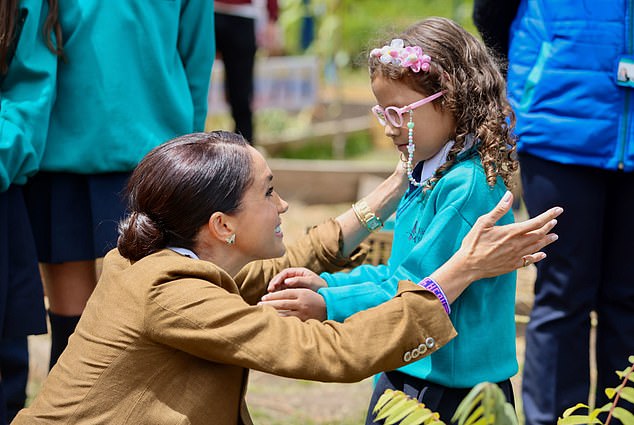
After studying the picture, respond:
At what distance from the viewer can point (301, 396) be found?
12.8 feet

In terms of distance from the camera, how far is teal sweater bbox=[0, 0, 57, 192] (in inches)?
109

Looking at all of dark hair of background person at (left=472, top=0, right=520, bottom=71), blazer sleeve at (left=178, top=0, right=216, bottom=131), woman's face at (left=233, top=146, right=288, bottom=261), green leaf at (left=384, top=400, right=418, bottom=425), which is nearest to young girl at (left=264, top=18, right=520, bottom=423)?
woman's face at (left=233, top=146, right=288, bottom=261)

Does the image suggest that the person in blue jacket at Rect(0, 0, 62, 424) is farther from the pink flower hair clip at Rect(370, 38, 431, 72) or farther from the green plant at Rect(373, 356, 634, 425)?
the green plant at Rect(373, 356, 634, 425)

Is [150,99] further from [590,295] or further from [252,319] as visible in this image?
[590,295]

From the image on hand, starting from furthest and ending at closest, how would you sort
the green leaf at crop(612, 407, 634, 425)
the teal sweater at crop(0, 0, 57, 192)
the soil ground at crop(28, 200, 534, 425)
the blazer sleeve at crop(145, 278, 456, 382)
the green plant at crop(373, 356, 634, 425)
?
the soil ground at crop(28, 200, 534, 425)
the teal sweater at crop(0, 0, 57, 192)
the blazer sleeve at crop(145, 278, 456, 382)
the green leaf at crop(612, 407, 634, 425)
the green plant at crop(373, 356, 634, 425)

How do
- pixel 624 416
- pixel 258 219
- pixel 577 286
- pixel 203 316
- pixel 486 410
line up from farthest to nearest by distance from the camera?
1. pixel 577 286
2. pixel 258 219
3. pixel 203 316
4. pixel 624 416
5. pixel 486 410

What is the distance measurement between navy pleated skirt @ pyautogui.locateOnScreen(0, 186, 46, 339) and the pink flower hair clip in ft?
4.02

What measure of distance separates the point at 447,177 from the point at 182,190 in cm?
62

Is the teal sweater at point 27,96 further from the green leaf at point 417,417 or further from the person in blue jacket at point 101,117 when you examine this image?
the green leaf at point 417,417

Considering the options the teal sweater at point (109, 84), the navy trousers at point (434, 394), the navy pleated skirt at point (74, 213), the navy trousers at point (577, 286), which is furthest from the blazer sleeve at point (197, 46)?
the navy trousers at point (434, 394)

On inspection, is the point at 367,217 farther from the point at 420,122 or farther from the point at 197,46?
the point at 197,46

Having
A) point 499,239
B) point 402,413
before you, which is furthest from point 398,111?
point 402,413

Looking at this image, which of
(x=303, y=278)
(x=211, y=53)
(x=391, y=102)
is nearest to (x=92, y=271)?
(x=211, y=53)

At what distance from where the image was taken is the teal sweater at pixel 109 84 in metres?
2.93
